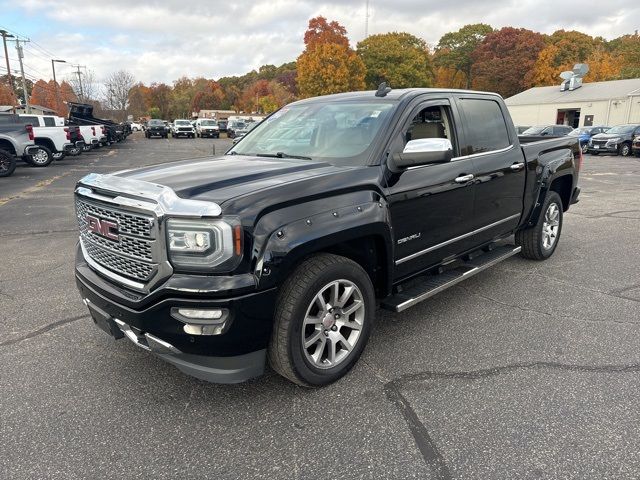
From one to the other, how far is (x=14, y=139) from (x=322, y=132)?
1534 cm

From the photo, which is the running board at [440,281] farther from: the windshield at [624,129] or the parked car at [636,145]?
the windshield at [624,129]

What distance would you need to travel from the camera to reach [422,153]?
10.6ft

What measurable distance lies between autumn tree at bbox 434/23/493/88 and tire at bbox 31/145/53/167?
73.2 metres

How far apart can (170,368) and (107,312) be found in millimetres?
709

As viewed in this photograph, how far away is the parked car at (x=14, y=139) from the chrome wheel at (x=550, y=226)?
603 inches

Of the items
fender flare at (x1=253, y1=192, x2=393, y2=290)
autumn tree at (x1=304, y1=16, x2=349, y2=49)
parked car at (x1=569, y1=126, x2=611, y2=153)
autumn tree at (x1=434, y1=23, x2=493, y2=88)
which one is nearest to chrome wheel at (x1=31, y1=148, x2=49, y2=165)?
fender flare at (x1=253, y1=192, x2=393, y2=290)

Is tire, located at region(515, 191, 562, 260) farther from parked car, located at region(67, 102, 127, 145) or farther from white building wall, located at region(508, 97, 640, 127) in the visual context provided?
white building wall, located at region(508, 97, 640, 127)

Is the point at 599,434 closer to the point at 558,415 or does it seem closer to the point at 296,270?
the point at 558,415

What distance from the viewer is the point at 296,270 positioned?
2785 mm

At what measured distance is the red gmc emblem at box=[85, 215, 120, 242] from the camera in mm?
2800

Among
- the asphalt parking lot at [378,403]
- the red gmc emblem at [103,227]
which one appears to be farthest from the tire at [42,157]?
the red gmc emblem at [103,227]

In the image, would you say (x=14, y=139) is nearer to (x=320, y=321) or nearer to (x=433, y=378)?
(x=320, y=321)

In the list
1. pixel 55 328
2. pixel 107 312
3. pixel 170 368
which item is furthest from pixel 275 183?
pixel 55 328

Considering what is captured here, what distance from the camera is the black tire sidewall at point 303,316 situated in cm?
275
